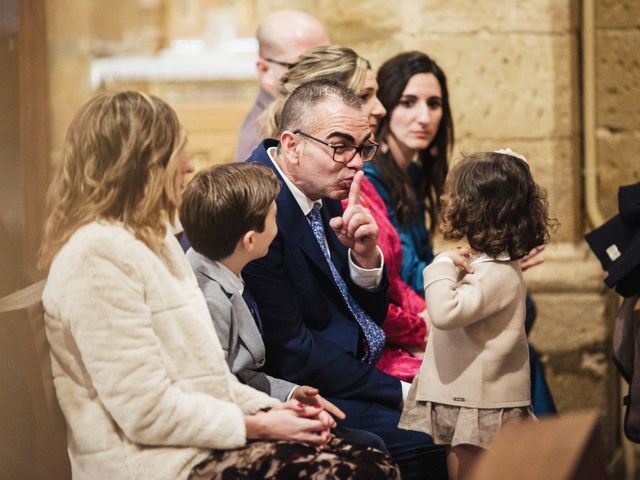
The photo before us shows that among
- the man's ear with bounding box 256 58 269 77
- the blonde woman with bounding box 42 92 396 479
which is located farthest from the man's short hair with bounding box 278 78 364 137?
the man's ear with bounding box 256 58 269 77

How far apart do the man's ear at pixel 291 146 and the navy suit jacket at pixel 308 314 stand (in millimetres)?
63

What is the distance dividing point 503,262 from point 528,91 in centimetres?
215

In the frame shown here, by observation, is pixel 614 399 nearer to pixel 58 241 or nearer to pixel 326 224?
pixel 326 224

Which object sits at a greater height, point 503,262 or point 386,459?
point 503,262

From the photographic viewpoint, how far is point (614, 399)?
5.00 metres

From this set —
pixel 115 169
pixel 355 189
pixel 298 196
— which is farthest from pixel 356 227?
pixel 115 169

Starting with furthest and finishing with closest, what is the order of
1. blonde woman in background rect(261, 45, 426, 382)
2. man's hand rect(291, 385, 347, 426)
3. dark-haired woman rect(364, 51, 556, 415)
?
dark-haired woman rect(364, 51, 556, 415), blonde woman in background rect(261, 45, 426, 382), man's hand rect(291, 385, 347, 426)

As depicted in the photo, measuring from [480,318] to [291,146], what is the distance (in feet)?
2.41

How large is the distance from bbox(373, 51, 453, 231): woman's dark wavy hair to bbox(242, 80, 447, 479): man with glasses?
0.95 metres

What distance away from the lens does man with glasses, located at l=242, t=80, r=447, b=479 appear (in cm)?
303

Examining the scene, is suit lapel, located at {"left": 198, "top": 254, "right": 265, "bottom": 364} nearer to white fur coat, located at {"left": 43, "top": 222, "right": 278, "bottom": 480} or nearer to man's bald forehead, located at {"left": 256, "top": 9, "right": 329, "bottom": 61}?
white fur coat, located at {"left": 43, "top": 222, "right": 278, "bottom": 480}

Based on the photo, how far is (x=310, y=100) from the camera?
3141 mm

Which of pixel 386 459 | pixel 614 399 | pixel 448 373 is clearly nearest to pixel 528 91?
pixel 614 399

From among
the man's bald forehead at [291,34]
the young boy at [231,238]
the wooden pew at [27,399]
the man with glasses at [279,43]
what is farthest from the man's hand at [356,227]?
the man's bald forehead at [291,34]
